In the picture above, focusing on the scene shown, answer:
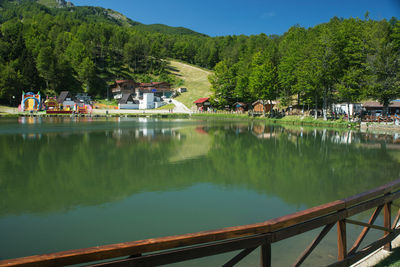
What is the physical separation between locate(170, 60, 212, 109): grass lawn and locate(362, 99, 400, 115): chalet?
157ft

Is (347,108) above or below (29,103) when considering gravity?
below

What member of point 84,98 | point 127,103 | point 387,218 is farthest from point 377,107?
point 84,98

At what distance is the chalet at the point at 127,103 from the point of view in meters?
83.6

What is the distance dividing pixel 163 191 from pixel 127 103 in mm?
77927

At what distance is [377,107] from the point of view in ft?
157

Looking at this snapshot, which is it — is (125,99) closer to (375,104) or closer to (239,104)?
(239,104)

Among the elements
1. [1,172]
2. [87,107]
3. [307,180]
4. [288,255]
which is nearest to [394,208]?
[307,180]

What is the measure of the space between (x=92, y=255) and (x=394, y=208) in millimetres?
9474

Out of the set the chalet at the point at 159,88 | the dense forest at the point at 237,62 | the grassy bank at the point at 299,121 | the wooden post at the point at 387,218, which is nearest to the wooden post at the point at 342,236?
the wooden post at the point at 387,218

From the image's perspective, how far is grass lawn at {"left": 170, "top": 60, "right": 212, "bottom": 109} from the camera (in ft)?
300

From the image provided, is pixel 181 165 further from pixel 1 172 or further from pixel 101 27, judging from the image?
pixel 101 27

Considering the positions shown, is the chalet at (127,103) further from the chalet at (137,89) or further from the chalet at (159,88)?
the chalet at (159,88)

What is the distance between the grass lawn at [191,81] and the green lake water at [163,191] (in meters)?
67.8

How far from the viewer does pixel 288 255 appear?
5824 millimetres
